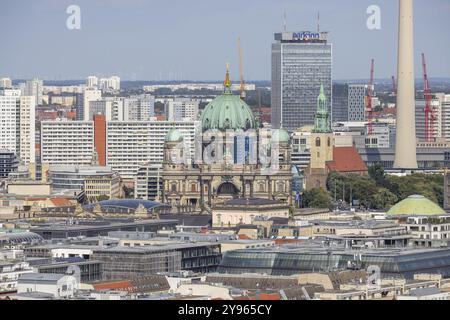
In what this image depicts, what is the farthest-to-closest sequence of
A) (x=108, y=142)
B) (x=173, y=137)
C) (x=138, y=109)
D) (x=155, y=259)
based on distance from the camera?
(x=138, y=109), (x=108, y=142), (x=173, y=137), (x=155, y=259)

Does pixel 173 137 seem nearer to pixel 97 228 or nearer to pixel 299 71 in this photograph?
pixel 97 228

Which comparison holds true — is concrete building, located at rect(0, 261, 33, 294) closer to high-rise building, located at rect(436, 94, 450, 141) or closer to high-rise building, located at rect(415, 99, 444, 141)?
high-rise building, located at rect(415, 99, 444, 141)

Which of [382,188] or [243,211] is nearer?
[243,211]

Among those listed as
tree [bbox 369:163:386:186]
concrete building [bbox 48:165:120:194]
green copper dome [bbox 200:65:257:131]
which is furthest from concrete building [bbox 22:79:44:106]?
green copper dome [bbox 200:65:257:131]

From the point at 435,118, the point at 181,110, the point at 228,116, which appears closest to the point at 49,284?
the point at 228,116

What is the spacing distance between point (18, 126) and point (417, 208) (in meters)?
53.9

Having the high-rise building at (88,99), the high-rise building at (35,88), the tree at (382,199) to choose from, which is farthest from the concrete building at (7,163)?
the high-rise building at (35,88)

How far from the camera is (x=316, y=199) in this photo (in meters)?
101

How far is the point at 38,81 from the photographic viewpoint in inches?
7421

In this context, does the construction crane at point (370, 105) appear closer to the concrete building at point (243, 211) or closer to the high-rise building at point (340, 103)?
the high-rise building at point (340, 103)

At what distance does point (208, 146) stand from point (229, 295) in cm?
5127

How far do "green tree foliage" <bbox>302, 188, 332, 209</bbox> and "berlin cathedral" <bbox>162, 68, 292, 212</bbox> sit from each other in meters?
1.01

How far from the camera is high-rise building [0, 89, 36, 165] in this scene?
135m
